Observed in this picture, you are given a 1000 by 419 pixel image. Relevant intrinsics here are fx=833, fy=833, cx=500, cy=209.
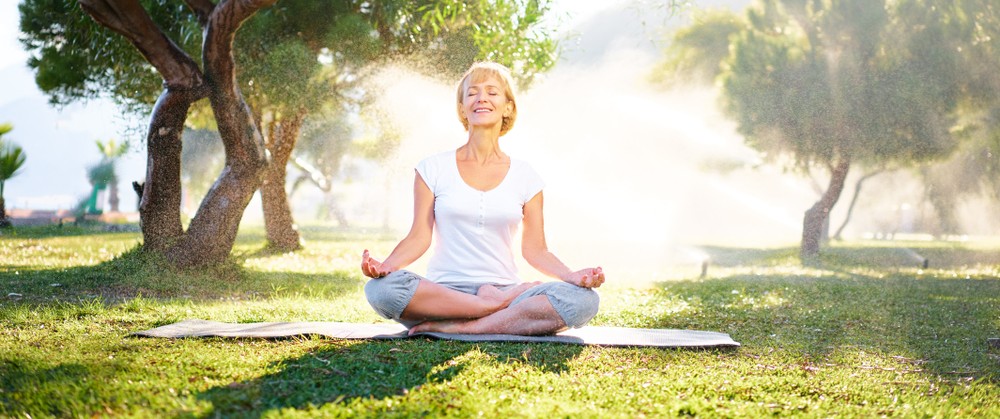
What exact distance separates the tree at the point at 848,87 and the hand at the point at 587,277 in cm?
1574

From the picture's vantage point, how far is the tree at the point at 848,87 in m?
18.4

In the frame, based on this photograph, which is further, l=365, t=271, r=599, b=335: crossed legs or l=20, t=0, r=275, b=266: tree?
l=20, t=0, r=275, b=266: tree

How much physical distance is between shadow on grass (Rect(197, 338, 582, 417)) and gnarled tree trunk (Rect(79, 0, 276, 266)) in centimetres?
548

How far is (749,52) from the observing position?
19891 millimetres

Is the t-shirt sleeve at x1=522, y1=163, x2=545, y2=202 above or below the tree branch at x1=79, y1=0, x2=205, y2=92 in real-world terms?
below

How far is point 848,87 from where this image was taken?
18.6 metres

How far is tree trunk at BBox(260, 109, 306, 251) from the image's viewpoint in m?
15.4

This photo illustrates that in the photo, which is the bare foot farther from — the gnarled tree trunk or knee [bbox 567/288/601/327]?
the gnarled tree trunk

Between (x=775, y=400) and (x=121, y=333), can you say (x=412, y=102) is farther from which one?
(x=775, y=400)

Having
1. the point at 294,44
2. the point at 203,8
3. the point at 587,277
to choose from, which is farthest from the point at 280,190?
the point at 587,277

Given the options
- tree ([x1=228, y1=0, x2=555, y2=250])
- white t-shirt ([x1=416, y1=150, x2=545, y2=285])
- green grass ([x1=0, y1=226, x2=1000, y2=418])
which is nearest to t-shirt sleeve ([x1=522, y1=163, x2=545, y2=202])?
white t-shirt ([x1=416, y1=150, x2=545, y2=285])

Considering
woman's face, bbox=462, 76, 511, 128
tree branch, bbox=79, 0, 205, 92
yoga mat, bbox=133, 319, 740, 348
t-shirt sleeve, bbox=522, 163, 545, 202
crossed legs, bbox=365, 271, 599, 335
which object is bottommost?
yoga mat, bbox=133, 319, 740, 348

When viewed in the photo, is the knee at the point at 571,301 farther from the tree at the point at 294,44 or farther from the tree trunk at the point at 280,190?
the tree trunk at the point at 280,190

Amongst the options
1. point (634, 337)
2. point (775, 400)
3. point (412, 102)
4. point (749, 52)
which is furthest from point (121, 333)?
point (749, 52)
